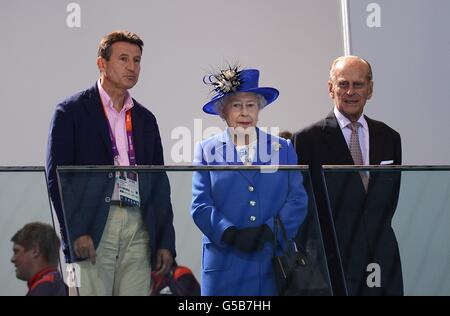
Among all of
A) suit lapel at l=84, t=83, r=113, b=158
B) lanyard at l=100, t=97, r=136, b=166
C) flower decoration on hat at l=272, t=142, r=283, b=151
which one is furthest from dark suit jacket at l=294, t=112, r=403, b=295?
suit lapel at l=84, t=83, r=113, b=158

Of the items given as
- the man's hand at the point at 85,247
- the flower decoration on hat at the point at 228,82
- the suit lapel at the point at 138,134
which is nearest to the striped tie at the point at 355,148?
the flower decoration on hat at the point at 228,82

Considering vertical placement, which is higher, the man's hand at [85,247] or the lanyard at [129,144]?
the lanyard at [129,144]

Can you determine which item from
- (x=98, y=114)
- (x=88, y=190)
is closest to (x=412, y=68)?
(x=98, y=114)

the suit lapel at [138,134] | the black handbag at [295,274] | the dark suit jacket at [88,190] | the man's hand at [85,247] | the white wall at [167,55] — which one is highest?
the white wall at [167,55]

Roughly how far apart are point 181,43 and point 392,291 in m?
3.75

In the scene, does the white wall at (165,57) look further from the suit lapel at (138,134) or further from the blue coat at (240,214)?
the blue coat at (240,214)

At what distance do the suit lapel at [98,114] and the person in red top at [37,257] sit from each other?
0.80 metres

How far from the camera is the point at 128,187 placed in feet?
15.7

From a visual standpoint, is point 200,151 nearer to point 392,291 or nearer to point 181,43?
point 392,291

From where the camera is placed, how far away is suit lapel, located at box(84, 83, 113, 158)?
17.8 ft

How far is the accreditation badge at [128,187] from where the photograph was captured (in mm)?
4762

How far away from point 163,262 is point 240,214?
396 mm

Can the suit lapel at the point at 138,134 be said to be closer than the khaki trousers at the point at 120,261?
No

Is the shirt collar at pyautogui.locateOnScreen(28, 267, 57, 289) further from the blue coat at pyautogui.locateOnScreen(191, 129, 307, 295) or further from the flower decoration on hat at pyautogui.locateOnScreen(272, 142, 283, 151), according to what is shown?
the flower decoration on hat at pyautogui.locateOnScreen(272, 142, 283, 151)
